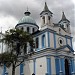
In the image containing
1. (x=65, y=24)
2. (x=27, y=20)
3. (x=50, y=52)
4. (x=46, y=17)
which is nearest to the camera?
(x=50, y=52)

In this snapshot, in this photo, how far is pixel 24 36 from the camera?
28.2 meters

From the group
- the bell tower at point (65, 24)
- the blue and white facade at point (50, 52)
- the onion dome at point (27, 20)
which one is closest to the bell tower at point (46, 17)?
the blue and white facade at point (50, 52)

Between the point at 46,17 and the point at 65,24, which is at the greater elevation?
the point at 46,17

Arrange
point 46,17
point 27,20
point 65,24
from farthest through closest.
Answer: point 27,20 → point 65,24 → point 46,17

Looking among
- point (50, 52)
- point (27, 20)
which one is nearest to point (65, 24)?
point (50, 52)

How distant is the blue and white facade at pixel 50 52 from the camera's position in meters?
33.8

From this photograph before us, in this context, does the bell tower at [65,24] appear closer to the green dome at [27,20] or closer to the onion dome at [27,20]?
the onion dome at [27,20]

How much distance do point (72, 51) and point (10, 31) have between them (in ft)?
51.8

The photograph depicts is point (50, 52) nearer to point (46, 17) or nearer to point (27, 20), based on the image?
point (46, 17)

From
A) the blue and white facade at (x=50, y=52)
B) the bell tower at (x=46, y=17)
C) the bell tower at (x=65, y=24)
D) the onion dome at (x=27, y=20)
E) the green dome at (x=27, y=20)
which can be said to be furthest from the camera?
the green dome at (x=27, y=20)

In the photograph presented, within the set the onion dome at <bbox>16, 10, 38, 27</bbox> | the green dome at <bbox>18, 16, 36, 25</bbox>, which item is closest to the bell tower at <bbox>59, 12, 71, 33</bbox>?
the onion dome at <bbox>16, 10, 38, 27</bbox>

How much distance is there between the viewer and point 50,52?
3397 cm

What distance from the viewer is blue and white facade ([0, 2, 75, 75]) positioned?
33.8 m

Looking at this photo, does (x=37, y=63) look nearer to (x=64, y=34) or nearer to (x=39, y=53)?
(x=39, y=53)
